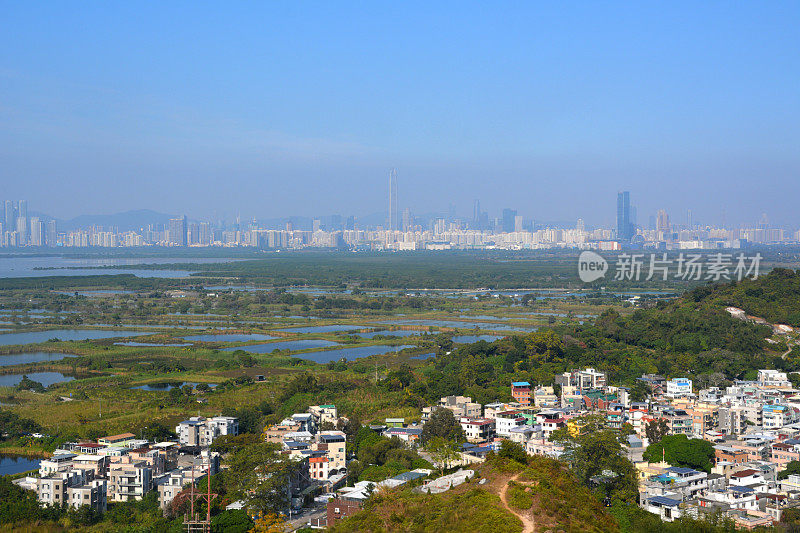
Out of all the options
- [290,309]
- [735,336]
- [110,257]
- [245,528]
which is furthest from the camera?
[110,257]

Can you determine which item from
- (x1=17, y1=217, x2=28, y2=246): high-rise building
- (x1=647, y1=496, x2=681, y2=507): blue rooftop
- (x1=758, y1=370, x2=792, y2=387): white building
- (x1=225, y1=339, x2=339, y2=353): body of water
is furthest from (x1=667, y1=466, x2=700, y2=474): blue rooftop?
(x1=17, y1=217, x2=28, y2=246): high-rise building

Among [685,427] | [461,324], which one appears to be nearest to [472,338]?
[461,324]

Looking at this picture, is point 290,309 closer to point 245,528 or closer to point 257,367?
point 257,367

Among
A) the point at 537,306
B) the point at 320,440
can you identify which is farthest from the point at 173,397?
the point at 537,306

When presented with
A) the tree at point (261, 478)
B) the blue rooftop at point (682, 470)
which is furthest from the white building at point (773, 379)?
the tree at point (261, 478)

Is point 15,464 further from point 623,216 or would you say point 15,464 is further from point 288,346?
point 623,216

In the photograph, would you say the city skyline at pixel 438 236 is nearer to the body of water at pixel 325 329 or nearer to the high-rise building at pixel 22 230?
the high-rise building at pixel 22 230
